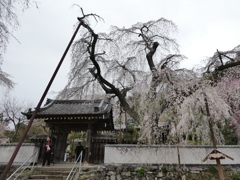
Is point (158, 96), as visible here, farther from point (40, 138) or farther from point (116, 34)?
point (40, 138)

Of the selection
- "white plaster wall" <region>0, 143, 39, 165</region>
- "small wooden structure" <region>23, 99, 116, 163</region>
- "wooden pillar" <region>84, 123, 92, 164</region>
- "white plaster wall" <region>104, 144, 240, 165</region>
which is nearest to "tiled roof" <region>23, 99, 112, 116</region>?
"small wooden structure" <region>23, 99, 116, 163</region>

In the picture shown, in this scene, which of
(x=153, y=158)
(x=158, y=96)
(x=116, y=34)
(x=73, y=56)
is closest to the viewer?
(x=158, y=96)

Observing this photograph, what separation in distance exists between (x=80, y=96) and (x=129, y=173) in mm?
5758

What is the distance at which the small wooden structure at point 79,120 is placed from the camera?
9.77 m

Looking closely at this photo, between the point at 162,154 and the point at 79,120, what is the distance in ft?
16.7

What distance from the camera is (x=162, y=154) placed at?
27.4ft

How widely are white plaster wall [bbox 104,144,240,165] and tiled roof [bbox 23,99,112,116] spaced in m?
2.55

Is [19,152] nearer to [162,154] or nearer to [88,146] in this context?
[88,146]

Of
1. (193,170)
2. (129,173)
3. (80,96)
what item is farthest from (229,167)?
(80,96)

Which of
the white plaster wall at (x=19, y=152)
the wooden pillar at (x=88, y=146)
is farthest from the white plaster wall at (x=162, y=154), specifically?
the white plaster wall at (x=19, y=152)

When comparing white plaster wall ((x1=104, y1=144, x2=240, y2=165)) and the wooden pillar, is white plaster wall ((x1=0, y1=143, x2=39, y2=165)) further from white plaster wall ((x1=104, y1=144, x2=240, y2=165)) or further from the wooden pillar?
white plaster wall ((x1=104, y1=144, x2=240, y2=165))

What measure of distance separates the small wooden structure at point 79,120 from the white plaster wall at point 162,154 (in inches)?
74.9

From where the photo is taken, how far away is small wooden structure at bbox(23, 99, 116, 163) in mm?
9766

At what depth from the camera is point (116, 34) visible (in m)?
11.0
